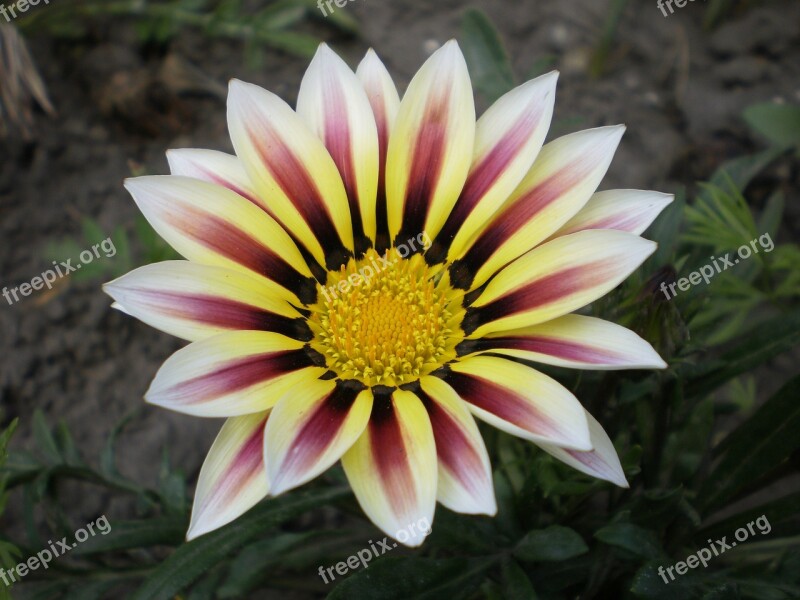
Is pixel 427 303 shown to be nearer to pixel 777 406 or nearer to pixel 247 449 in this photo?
pixel 247 449

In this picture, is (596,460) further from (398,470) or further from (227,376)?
(227,376)

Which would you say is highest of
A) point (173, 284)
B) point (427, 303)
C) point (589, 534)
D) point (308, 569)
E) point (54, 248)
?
point (54, 248)

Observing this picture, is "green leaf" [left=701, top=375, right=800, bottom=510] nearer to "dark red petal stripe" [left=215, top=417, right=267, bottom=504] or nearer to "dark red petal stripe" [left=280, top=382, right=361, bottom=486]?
"dark red petal stripe" [left=280, top=382, right=361, bottom=486]

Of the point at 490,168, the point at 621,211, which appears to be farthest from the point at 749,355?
the point at 490,168

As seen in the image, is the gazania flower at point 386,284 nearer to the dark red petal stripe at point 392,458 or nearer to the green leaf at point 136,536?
the dark red petal stripe at point 392,458

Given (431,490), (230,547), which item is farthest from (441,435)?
(230,547)

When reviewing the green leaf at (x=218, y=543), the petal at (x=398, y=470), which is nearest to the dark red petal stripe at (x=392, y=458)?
the petal at (x=398, y=470)

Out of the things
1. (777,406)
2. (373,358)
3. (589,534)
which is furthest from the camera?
(589,534)
